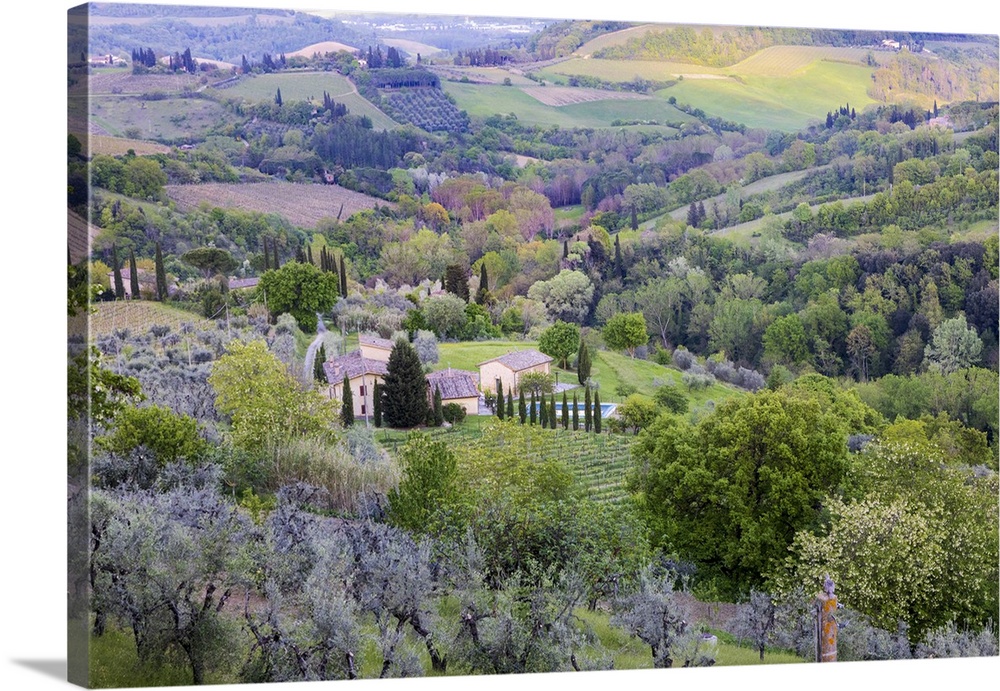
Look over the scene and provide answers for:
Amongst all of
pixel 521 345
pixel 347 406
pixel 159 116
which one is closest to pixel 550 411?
pixel 521 345

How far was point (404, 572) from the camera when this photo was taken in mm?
18250

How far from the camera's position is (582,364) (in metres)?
20.3

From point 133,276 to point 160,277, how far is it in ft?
1.23

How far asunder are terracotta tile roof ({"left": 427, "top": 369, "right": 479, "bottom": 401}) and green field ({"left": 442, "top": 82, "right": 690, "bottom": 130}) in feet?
11.0

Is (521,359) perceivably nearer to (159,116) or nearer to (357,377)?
(357,377)

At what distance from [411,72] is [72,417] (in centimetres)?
606

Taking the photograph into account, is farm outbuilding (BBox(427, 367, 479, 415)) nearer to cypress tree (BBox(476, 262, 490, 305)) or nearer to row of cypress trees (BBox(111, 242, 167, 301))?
cypress tree (BBox(476, 262, 490, 305))

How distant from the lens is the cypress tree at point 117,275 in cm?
1780

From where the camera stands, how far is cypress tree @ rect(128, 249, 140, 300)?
18.0m

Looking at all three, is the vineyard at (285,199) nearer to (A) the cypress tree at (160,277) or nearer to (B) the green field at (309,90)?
(A) the cypress tree at (160,277)

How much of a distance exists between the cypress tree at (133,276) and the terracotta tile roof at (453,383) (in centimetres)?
372

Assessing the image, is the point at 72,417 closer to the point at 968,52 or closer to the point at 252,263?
the point at 252,263

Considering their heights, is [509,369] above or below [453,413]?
above

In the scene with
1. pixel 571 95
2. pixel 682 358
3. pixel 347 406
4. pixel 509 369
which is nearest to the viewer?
pixel 347 406
